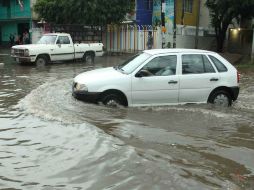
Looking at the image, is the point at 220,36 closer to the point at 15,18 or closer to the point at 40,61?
the point at 40,61

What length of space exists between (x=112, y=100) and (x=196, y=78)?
2082 mm

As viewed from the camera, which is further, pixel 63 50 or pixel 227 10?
pixel 227 10

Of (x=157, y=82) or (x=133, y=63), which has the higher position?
(x=133, y=63)

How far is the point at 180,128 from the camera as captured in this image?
8266mm

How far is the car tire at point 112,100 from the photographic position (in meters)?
9.68

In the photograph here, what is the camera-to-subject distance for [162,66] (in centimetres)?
1000

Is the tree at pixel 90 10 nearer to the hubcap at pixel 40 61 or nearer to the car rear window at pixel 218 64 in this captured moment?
the hubcap at pixel 40 61

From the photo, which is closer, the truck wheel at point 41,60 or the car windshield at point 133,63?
the car windshield at point 133,63

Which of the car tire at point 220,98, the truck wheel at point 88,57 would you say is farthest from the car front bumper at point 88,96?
the truck wheel at point 88,57

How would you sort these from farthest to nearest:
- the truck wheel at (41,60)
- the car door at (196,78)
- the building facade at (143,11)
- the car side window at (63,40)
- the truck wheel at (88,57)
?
the building facade at (143,11) < the truck wheel at (88,57) < the car side window at (63,40) < the truck wheel at (41,60) < the car door at (196,78)

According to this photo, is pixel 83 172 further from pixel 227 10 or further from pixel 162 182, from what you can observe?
pixel 227 10

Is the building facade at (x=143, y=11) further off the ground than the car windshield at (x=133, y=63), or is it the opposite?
the building facade at (x=143, y=11)

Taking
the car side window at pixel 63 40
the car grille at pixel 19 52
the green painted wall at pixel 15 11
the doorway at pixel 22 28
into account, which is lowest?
the car grille at pixel 19 52

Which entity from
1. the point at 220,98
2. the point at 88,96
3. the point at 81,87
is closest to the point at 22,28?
the point at 81,87
